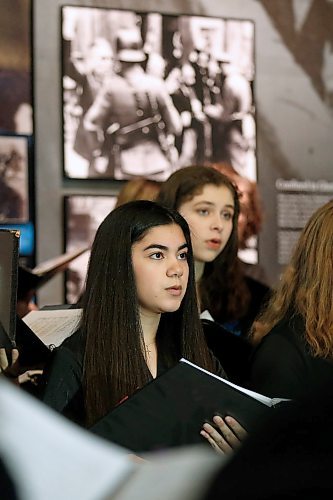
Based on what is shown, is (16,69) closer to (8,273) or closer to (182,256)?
(182,256)

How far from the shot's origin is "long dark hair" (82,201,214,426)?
7.82 ft

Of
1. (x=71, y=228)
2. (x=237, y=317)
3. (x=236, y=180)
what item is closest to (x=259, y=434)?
(x=237, y=317)

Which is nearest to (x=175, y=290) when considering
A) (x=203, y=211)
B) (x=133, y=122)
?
(x=203, y=211)

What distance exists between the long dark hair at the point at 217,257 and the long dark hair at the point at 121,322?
2.27 ft

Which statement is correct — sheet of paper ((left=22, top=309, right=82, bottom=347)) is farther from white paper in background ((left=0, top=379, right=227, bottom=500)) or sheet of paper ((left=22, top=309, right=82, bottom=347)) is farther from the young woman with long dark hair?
white paper in background ((left=0, top=379, right=227, bottom=500))

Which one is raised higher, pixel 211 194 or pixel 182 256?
pixel 211 194

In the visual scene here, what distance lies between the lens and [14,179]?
458 centimetres

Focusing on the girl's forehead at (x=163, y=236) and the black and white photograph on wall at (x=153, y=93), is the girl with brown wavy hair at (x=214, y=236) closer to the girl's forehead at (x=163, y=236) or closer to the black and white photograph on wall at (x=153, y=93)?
the girl's forehead at (x=163, y=236)

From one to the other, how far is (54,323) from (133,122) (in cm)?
225

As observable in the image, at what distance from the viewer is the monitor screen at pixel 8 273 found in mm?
2330

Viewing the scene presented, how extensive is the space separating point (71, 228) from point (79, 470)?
4246 millimetres

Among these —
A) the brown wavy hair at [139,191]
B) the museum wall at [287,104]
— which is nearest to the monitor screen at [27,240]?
the brown wavy hair at [139,191]

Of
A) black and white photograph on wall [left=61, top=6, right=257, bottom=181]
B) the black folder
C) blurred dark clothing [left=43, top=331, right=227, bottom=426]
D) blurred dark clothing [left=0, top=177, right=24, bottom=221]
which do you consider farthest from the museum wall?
the black folder

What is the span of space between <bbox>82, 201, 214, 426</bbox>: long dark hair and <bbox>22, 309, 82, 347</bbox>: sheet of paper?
131 mm
